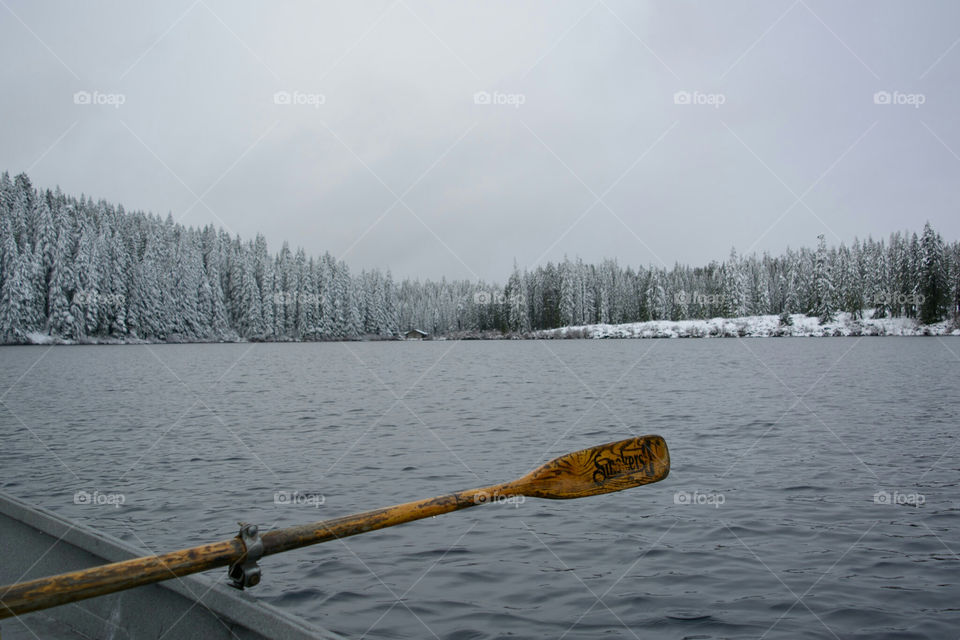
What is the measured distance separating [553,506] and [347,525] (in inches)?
275

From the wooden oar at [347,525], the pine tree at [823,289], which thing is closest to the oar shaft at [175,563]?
the wooden oar at [347,525]

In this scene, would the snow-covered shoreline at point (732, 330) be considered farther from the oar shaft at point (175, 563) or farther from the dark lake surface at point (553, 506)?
the oar shaft at point (175, 563)

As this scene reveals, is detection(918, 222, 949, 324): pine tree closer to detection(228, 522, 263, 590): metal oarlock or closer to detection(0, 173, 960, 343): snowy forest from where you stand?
detection(0, 173, 960, 343): snowy forest

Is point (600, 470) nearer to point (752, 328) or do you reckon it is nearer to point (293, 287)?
point (293, 287)

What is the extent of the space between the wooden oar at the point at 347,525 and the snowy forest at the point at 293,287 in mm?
92743

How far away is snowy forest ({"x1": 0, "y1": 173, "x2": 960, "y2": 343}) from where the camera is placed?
83.6 meters

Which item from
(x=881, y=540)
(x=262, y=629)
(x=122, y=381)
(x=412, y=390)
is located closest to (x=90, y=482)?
(x=262, y=629)

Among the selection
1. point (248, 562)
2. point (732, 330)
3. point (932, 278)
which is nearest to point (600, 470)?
point (248, 562)

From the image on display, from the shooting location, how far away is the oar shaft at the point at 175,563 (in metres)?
2.77

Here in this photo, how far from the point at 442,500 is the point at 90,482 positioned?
10.9 metres

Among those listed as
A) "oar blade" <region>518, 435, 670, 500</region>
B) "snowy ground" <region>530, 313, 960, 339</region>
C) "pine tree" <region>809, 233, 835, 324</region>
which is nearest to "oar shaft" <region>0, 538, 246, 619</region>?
"oar blade" <region>518, 435, 670, 500</region>

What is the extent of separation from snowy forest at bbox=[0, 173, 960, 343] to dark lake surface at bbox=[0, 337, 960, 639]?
228 feet

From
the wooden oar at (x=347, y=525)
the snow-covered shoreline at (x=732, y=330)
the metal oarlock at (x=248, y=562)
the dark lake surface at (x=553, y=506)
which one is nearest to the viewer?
the wooden oar at (x=347, y=525)

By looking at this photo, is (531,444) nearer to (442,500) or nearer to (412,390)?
(442,500)
